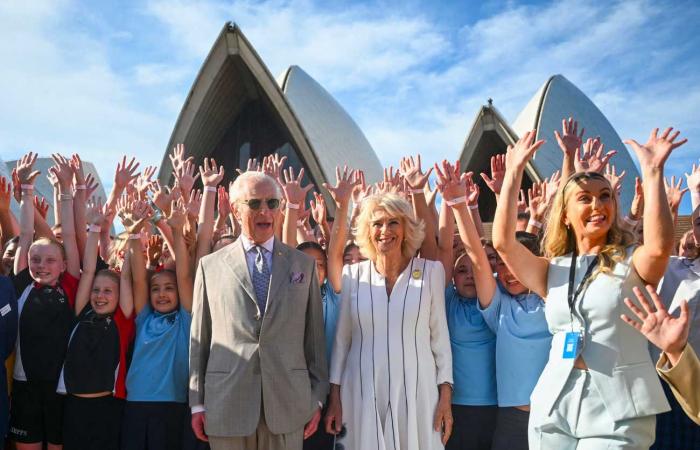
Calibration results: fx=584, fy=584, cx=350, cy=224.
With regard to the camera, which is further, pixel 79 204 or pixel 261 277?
pixel 79 204

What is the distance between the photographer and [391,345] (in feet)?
8.19

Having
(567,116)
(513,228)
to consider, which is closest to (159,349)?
(513,228)

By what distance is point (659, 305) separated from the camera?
5.63ft

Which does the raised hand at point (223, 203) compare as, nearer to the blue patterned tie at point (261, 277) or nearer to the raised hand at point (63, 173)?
the raised hand at point (63, 173)

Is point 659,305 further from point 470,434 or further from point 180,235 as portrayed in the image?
point 180,235

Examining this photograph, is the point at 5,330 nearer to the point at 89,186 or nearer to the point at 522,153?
the point at 89,186

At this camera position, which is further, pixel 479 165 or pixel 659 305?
pixel 479 165

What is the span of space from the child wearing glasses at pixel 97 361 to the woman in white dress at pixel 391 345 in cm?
131

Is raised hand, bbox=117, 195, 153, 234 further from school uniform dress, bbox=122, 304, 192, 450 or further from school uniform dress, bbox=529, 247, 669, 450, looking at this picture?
school uniform dress, bbox=529, 247, 669, 450

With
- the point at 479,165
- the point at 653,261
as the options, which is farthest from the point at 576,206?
the point at 479,165

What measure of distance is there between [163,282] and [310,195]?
42.3ft

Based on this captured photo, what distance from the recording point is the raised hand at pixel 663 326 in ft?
5.48

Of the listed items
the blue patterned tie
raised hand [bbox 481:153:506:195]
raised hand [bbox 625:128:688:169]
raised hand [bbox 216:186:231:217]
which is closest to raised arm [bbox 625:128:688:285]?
raised hand [bbox 625:128:688:169]

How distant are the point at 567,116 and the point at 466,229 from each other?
65.6 feet
